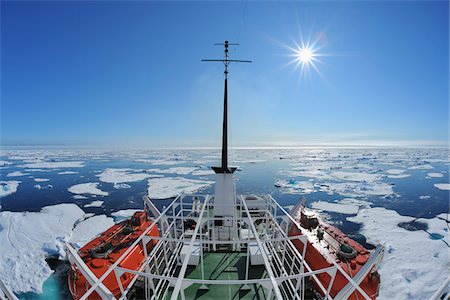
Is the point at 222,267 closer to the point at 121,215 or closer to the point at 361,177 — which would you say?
the point at 121,215

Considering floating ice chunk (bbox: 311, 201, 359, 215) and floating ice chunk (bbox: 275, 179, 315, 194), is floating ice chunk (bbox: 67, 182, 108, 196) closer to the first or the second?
floating ice chunk (bbox: 275, 179, 315, 194)

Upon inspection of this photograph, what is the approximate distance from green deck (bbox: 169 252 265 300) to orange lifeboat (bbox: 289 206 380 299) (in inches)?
56.1

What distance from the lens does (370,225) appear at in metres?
12.6

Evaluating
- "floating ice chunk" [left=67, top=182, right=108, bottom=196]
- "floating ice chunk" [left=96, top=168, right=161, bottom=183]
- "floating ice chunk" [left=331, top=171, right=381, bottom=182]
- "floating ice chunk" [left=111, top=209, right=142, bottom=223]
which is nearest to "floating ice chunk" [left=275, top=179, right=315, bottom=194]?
"floating ice chunk" [left=331, top=171, right=381, bottom=182]

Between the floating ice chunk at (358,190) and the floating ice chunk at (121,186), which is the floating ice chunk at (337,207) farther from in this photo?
the floating ice chunk at (121,186)

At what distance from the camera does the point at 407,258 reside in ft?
28.9

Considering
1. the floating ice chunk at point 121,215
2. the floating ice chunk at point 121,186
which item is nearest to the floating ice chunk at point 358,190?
the floating ice chunk at point 121,215

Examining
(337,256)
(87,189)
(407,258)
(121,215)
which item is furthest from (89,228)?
(407,258)

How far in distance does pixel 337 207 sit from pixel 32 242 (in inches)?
742

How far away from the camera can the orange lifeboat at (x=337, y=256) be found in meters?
4.77

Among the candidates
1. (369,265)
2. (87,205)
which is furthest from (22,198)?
(369,265)

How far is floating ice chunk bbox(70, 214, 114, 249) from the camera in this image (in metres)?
10.2

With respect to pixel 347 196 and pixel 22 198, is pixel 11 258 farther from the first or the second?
pixel 347 196

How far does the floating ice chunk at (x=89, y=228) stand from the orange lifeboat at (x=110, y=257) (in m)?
4.46
